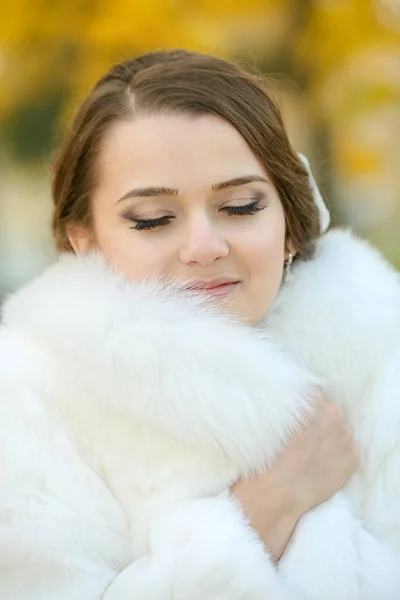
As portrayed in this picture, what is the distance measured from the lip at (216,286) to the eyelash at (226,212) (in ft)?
0.37

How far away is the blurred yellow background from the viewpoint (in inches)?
88.3

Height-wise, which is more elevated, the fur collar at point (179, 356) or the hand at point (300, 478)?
the fur collar at point (179, 356)

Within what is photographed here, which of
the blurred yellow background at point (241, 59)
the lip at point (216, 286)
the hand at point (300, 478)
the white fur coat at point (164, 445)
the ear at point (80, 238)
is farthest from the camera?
the blurred yellow background at point (241, 59)

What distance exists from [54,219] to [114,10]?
3.99 feet

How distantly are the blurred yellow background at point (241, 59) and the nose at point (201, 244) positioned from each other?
1.12 m

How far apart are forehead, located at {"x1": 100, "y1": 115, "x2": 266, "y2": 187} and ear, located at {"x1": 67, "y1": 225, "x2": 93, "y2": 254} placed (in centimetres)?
15

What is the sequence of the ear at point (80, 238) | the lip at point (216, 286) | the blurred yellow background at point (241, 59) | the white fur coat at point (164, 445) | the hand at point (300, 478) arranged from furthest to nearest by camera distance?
the blurred yellow background at point (241, 59)
the ear at point (80, 238)
the lip at point (216, 286)
the hand at point (300, 478)
the white fur coat at point (164, 445)

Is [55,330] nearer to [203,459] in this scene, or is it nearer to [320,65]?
[203,459]

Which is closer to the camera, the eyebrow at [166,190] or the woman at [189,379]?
the woman at [189,379]

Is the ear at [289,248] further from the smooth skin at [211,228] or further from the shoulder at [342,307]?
the smooth skin at [211,228]

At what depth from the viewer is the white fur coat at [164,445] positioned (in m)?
0.91

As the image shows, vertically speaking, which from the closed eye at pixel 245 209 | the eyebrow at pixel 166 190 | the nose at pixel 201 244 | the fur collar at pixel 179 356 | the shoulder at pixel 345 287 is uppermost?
the eyebrow at pixel 166 190

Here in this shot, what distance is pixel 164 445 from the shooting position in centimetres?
102

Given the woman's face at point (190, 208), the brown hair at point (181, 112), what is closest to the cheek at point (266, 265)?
the woman's face at point (190, 208)
